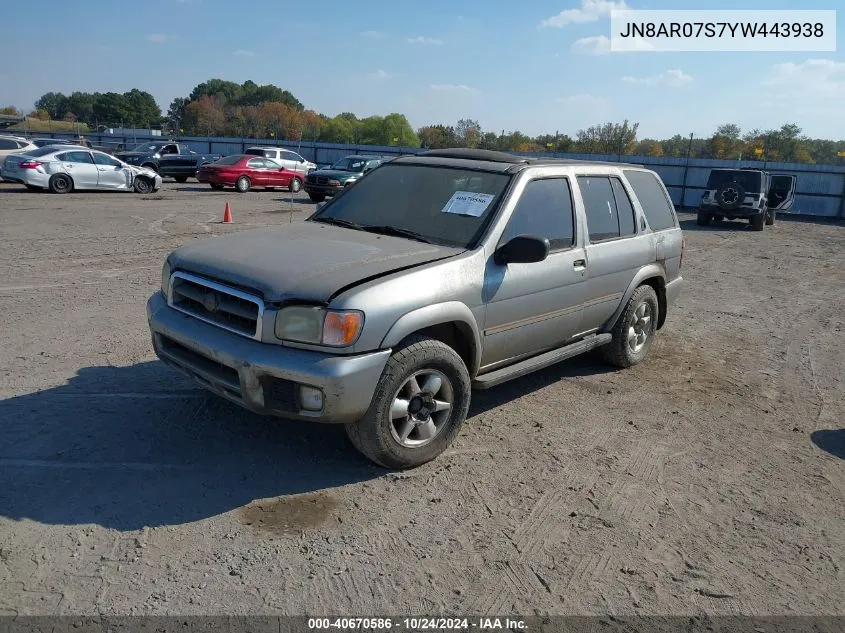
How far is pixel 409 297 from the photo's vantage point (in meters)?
3.97

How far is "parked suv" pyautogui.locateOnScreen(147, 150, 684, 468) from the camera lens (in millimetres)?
3752

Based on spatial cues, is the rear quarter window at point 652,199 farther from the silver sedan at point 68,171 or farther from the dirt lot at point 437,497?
the silver sedan at point 68,171

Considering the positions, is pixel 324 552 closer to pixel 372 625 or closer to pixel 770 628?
pixel 372 625

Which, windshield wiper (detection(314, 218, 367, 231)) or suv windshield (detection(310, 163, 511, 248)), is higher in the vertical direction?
suv windshield (detection(310, 163, 511, 248))

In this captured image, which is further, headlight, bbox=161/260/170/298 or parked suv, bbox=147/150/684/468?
headlight, bbox=161/260/170/298

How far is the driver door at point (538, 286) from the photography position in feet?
15.2

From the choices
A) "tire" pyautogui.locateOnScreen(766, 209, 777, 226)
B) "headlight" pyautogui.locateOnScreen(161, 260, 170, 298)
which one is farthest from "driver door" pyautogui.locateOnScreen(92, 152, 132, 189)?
"tire" pyautogui.locateOnScreen(766, 209, 777, 226)

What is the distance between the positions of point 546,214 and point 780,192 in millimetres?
21373

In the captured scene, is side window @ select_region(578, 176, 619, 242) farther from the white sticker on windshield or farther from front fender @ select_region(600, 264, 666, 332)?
the white sticker on windshield

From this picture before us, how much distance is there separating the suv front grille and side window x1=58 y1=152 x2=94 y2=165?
1847 centimetres

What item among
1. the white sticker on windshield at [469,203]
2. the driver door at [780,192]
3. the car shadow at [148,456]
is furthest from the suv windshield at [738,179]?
the car shadow at [148,456]

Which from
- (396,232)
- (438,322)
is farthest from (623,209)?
(438,322)

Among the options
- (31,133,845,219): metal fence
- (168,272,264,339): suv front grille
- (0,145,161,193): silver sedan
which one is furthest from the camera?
(31,133,845,219): metal fence

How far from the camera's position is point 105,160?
69.2 ft
